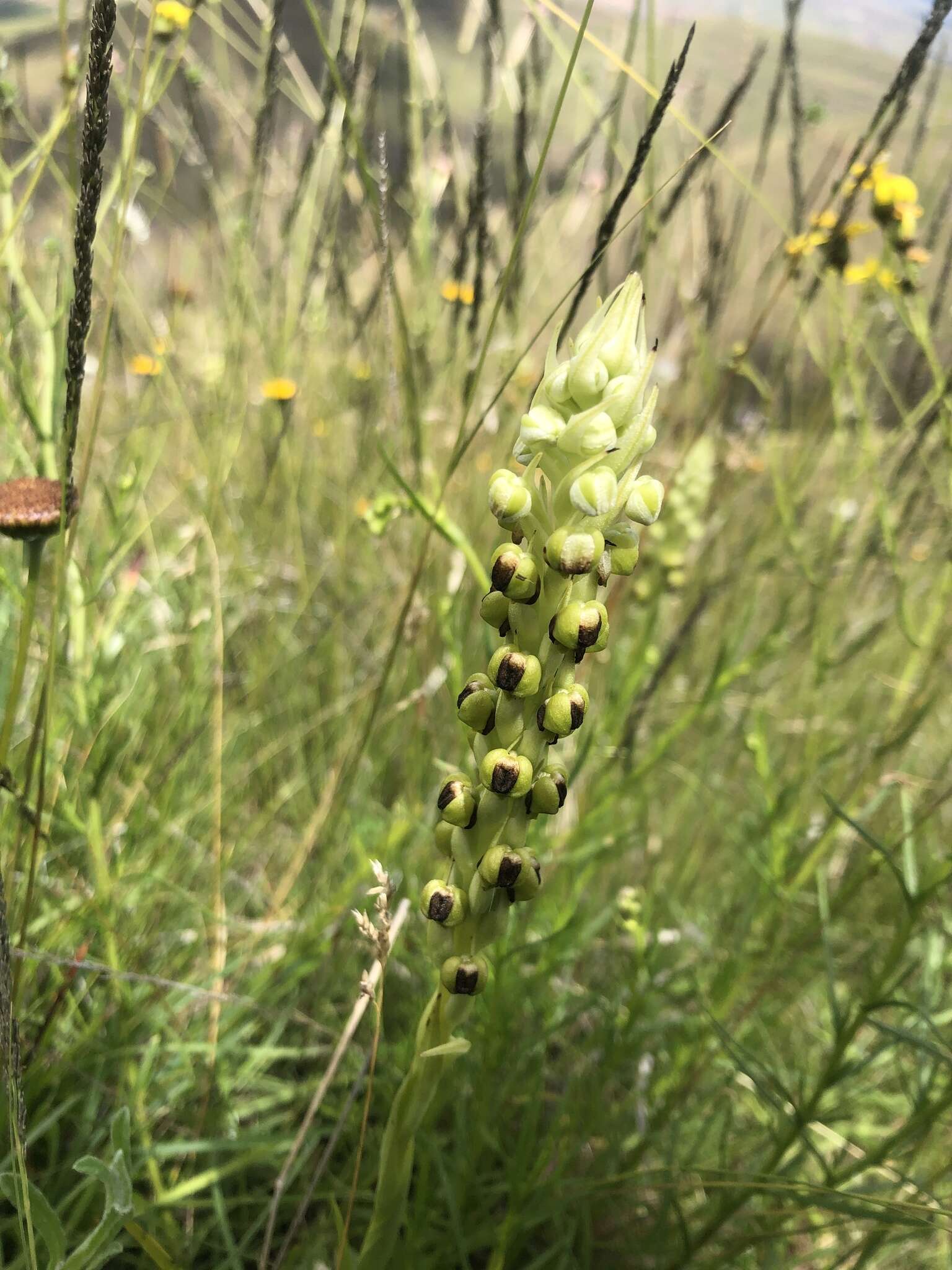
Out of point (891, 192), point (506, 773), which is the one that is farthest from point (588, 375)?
point (891, 192)

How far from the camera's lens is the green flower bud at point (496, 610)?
2.48 feet

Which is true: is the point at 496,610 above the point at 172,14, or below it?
below

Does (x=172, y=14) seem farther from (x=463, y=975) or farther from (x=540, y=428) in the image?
(x=463, y=975)

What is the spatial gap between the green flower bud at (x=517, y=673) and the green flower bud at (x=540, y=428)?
0.18m

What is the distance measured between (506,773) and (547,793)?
0.07 m

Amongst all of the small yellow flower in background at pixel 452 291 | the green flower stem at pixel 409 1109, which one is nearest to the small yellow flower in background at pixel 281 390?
the small yellow flower in background at pixel 452 291

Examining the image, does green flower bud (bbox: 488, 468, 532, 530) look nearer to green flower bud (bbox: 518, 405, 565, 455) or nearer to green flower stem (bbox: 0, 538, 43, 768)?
green flower bud (bbox: 518, 405, 565, 455)

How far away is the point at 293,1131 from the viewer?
1.45 meters

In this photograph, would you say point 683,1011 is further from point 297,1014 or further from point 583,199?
point 583,199

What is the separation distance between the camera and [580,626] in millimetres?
688

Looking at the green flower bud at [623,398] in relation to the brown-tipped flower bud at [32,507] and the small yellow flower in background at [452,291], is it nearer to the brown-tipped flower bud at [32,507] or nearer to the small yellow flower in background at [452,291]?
the brown-tipped flower bud at [32,507]

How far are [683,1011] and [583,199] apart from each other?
296 centimetres

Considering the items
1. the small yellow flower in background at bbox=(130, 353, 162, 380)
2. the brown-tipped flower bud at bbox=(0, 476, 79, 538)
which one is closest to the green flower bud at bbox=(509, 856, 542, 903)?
the brown-tipped flower bud at bbox=(0, 476, 79, 538)

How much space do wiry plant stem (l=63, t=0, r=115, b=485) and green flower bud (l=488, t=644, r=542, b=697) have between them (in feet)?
1.65
